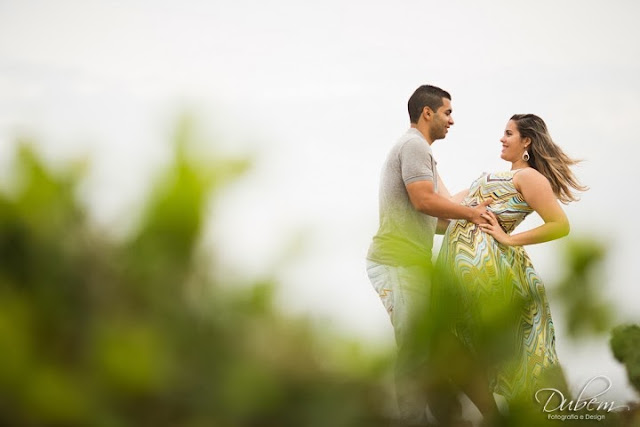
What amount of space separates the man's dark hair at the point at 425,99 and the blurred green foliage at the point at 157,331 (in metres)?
4.94

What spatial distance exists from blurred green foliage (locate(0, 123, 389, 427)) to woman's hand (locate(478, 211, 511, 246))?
180 inches

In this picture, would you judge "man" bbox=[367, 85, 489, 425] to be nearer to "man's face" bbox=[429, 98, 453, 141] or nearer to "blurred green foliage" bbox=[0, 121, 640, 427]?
"man's face" bbox=[429, 98, 453, 141]

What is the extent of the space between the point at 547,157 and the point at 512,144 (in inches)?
10.2

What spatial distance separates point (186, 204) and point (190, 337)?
0.13 metres

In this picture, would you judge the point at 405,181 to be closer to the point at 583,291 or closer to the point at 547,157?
the point at 547,157

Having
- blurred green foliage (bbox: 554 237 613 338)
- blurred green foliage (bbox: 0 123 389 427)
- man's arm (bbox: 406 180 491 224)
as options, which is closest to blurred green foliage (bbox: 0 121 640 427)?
blurred green foliage (bbox: 0 123 389 427)

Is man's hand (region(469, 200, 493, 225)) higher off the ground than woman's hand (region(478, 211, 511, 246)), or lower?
higher

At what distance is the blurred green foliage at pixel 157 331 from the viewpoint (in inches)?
26.1

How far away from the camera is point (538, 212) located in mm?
5281

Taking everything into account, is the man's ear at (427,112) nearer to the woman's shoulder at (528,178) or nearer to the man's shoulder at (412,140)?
the man's shoulder at (412,140)

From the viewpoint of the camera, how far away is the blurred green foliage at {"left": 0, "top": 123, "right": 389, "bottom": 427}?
0.66 meters

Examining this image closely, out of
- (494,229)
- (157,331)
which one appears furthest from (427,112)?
(157,331)

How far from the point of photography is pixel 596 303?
103 centimetres

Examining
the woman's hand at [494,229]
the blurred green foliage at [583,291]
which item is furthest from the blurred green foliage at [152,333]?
the woman's hand at [494,229]
